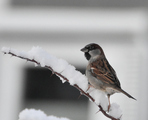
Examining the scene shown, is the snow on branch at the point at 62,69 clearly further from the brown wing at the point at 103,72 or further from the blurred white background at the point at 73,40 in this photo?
the blurred white background at the point at 73,40

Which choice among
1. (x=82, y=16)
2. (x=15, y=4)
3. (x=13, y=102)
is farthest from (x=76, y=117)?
(x=15, y=4)

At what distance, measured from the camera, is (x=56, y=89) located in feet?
23.0

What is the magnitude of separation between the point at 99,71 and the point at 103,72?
0.12ft

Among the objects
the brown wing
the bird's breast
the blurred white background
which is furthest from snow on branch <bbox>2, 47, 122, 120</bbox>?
the blurred white background

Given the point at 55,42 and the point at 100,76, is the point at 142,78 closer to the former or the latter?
the point at 55,42

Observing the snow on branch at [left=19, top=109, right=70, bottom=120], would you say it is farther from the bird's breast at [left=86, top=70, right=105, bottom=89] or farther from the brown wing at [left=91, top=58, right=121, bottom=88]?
the brown wing at [left=91, top=58, right=121, bottom=88]

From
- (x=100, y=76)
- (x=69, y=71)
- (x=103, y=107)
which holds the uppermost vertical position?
(x=100, y=76)

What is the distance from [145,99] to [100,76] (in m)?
5.00

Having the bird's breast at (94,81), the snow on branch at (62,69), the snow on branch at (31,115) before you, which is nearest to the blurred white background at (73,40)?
the bird's breast at (94,81)

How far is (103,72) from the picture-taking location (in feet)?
7.04

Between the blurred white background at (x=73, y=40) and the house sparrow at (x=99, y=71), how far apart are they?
4635mm

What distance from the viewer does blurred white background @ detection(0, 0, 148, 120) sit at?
22.8 feet

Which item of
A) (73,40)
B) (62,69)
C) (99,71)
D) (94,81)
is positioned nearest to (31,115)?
(62,69)

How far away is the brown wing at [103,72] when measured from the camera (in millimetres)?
2035
